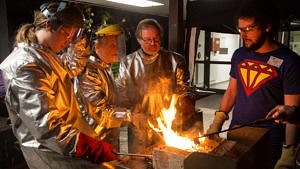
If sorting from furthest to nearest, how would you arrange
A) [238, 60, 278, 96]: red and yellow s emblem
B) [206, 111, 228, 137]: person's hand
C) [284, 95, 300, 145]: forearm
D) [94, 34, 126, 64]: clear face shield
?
[94, 34, 126, 64]: clear face shield
[206, 111, 228, 137]: person's hand
[238, 60, 278, 96]: red and yellow s emblem
[284, 95, 300, 145]: forearm

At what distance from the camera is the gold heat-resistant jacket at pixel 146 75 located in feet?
11.2

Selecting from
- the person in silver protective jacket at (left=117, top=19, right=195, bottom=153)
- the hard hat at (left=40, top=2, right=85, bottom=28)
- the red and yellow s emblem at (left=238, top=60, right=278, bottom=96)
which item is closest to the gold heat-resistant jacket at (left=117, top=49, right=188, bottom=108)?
the person in silver protective jacket at (left=117, top=19, right=195, bottom=153)

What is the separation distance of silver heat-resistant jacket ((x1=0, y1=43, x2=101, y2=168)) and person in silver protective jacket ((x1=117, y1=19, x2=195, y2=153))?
1.59m

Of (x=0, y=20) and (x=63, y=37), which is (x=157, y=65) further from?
(x=0, y=20)

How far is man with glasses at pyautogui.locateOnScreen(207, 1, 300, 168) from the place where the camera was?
2156mm

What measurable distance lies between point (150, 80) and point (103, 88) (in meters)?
0.71

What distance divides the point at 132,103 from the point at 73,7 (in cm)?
172

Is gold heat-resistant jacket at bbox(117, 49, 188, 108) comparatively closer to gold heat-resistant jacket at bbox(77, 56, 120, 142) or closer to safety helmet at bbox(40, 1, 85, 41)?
gold heat-resistant jacket at bbox(77, 56, 120, 142)

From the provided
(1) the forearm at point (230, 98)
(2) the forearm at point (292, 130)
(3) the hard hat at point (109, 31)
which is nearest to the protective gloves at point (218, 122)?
(1) the forearm at point (230, 98)

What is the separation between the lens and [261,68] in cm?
234

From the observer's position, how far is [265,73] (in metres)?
2.30

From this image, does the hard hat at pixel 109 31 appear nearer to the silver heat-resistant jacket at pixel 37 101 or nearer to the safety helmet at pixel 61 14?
the safety helmet at pixel 61 14

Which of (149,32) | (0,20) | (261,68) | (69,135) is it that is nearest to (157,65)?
(149,32)

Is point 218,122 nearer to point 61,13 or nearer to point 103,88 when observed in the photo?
point 103,88
